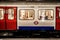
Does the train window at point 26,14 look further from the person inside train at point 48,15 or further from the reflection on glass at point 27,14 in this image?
the person inside train at point 48,15

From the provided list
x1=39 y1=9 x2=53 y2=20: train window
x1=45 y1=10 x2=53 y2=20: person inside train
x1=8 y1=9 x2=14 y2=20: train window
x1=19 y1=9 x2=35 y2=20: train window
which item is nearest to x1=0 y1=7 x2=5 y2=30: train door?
x1=8 y1=9 x2=14 y2=20: train window

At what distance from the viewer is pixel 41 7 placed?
2125 millimetres

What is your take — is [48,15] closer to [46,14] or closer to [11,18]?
[46,14]

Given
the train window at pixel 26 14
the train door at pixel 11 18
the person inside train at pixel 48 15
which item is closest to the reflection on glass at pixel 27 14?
the train window at pixel 26 14

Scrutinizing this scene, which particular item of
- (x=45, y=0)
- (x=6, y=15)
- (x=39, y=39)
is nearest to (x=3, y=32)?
(x=6, y=15)

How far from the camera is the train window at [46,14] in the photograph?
6.89 feet

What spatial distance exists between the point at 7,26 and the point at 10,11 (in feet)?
0.98

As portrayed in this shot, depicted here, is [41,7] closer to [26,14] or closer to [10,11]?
[26,14]

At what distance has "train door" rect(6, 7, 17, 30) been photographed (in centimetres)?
211

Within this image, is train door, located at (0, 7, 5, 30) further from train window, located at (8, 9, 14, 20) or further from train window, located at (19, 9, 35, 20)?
train window, located at (19, 9, 35, 20)

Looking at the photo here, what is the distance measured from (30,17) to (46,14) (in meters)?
0.31

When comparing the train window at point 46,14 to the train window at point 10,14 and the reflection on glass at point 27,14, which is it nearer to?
the reflection on glass at point 27,14

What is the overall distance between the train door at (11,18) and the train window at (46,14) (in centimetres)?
50

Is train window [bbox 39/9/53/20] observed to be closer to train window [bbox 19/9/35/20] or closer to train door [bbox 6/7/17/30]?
train window [bbox 19/9/35/20]
